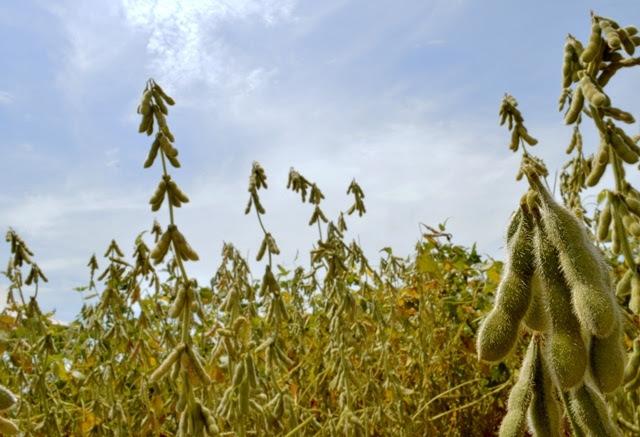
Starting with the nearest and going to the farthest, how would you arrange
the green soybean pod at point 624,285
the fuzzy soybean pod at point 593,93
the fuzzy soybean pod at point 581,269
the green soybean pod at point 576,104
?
1. the fuzzy soybean pod at point 581,269
2. the fuzzy soybean pod at point 593,93
3. the green soybean pod at point 576,104
4. the green soybean pod at point 624,285

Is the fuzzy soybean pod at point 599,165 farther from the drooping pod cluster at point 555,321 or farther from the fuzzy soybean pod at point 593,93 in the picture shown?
the drooping pod cluster at point 555,321

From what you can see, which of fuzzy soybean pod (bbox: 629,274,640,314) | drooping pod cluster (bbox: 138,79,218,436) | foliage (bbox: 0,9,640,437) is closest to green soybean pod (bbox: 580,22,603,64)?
foliage (bbox: 0,9,640,437)

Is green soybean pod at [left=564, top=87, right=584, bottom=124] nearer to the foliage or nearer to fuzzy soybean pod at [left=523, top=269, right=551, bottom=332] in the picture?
the foliage

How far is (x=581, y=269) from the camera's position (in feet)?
2.43

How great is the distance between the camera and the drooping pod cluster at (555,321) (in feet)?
A: 2.38

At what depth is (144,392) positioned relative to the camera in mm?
2316

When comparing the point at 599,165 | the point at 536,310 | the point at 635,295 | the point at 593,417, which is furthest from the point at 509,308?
the point at 635,295

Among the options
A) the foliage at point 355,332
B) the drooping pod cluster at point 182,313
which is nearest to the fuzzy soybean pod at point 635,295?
the foliage at point 355,332

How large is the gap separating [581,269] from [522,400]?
0.60 feet

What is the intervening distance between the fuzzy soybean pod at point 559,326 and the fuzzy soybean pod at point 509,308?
0.08 feet

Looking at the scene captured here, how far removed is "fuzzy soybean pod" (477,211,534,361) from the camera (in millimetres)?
766

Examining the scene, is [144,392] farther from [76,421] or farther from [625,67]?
[625,67]

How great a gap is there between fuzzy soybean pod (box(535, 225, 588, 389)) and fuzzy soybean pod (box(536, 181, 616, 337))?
1cm

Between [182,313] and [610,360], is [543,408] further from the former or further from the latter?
[182,313]
